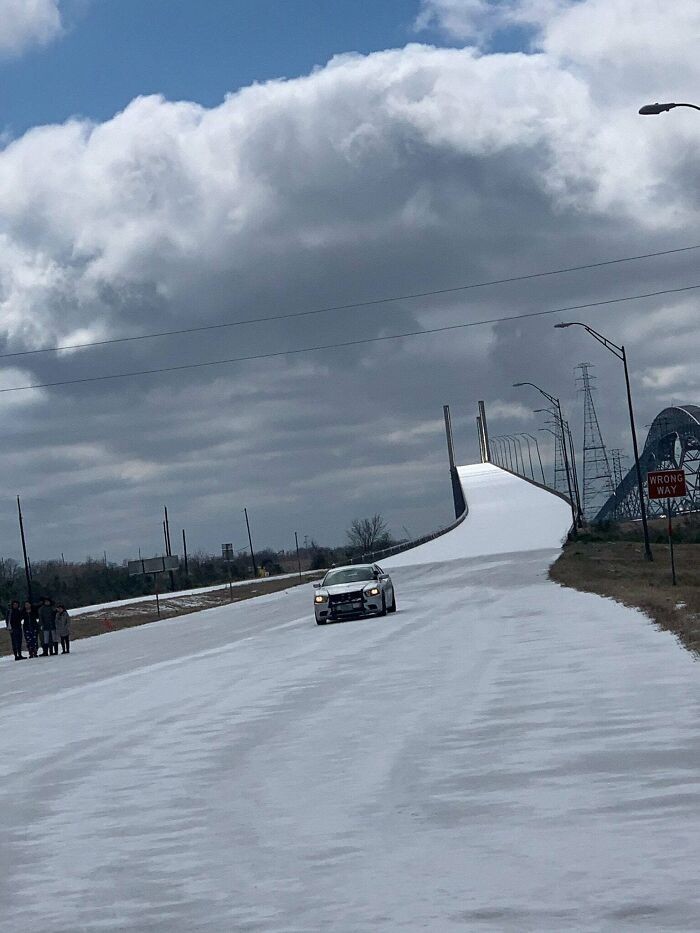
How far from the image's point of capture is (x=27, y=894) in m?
8.02

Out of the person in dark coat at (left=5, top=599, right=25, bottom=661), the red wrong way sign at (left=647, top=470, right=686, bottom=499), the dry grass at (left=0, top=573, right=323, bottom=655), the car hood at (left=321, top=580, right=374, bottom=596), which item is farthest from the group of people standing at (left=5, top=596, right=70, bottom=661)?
the red wrong way sign at (left=647, top=470, right=686, bottom=499)

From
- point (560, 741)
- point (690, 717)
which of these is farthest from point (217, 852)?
point (690, 717)

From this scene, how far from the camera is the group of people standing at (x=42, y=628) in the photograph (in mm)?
39656

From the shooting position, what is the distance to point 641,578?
46406 millimetres

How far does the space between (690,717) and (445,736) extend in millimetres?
2132

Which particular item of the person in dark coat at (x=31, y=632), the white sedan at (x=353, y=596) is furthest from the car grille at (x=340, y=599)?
the person in dark coat at (x=31, y=632)

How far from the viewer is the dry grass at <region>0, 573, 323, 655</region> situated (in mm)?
56281

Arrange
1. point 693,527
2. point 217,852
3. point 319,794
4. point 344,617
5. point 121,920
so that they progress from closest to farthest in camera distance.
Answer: point 121,920 < point 217,852 < point 319,794 < point 344,617 < point 693,527

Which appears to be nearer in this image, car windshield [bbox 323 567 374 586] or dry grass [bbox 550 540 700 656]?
dry grass [bbox 550 540 700 656]

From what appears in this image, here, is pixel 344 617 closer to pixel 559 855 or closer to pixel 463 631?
pixel 463 631

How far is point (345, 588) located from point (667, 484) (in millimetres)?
8804

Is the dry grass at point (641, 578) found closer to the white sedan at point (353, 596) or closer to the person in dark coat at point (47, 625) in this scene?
the white sedan at point (353, 596)

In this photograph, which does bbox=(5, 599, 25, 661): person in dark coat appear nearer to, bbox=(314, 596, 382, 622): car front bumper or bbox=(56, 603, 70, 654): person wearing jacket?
bbox=(56, 603, 70, 654): person wearing jacket

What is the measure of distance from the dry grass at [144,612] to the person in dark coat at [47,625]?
6133mm
